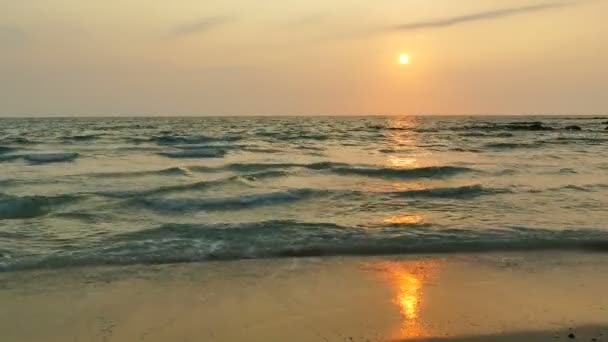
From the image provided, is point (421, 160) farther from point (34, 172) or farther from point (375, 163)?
point (34, 172)

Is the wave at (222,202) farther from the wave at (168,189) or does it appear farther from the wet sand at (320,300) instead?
the wet sand at (320,300)

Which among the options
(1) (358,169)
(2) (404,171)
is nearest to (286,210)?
(2) (404,171)

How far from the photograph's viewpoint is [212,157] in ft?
83.9

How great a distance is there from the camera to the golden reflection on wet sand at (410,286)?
16.6 feet

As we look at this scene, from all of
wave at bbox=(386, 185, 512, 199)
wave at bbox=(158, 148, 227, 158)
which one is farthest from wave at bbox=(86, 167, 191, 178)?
wave at bbox=(386, 185, 512, 199)

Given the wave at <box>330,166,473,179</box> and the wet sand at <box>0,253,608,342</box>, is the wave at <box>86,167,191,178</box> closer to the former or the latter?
the wave at <box>330,166,473,179</box>

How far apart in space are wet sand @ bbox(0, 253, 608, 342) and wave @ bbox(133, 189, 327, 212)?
15.2 feet

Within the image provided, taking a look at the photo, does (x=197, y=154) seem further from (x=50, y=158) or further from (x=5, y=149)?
(x=5, y=149)

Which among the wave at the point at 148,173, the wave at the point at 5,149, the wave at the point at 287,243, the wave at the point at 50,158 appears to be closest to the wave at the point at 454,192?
the wave at the point at 287,243

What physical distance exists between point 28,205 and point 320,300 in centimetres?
849

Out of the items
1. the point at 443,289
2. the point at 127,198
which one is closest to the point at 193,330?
the point at 443,289

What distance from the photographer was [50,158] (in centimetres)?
2364

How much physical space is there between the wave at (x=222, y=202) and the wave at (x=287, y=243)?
7.19 ft

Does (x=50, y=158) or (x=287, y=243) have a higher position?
(x=287, y=243)
